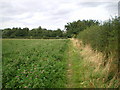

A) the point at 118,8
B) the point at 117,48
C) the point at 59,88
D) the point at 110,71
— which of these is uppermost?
the point at 118,8

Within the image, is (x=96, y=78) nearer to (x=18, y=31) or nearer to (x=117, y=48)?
(x=117, y=48)

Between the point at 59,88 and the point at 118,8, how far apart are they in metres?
4.39

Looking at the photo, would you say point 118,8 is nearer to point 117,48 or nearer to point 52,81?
point 117,48

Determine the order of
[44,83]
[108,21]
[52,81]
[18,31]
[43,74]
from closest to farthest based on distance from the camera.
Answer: [44,83] < [52,81] < [43,74] < [108,21] < [18,31]

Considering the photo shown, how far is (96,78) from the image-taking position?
16.9 ft

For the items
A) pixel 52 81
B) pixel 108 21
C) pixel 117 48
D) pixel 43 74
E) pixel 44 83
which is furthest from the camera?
pixel 108 21

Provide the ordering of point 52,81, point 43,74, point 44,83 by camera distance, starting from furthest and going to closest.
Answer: point 43,74 → point 52,81 → point 44,83

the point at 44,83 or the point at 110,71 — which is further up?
the point at 110,71

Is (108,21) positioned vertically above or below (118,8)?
below

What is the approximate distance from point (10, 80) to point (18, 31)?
74371mm

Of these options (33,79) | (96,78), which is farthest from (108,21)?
(33,79)

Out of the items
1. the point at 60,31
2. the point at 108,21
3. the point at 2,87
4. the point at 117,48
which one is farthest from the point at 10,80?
the point at 60,31

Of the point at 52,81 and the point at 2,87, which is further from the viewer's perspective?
the point at 52,81

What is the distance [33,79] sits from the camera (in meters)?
4.80
